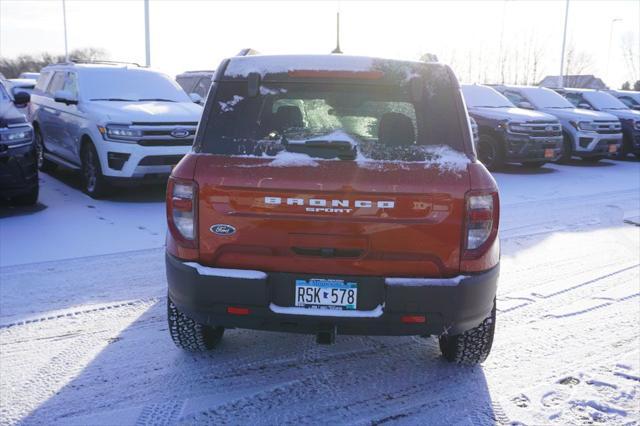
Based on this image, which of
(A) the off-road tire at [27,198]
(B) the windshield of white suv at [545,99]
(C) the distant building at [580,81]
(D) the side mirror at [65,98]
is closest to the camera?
(A) the off-road tire at [27,198]

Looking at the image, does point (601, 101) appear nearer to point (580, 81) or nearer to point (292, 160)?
point (292, 160)

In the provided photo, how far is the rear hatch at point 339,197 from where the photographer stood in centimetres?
302

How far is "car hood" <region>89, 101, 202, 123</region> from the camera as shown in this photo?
27.6ft

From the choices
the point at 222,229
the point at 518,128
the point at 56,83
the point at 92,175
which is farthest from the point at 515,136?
the point at 222,229

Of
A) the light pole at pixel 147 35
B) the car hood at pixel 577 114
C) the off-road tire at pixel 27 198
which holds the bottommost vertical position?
the off-road tire at pixel 27 198

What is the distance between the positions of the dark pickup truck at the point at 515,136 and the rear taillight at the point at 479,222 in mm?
10176

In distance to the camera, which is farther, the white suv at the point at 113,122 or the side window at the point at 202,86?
the side window at the point at 202,86

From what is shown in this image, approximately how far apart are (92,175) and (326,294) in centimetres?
670

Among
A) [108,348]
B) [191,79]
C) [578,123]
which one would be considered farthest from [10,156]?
[578,123]

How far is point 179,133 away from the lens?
861cm

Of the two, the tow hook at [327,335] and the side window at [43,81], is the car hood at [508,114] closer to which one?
the side window at [43,81]

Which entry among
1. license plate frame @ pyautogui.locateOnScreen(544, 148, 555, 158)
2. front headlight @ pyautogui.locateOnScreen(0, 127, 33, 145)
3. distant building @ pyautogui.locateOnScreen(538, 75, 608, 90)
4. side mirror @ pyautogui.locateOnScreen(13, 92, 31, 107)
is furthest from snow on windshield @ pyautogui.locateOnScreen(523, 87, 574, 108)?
distant building @ pyautogui.locateOnScreen(538, 75, 608, 90)

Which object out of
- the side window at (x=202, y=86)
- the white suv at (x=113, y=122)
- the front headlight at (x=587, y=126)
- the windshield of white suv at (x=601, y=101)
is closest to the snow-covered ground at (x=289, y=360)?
the white suv at (x=113, y=122)

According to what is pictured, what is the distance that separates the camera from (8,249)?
6191 millimetres
